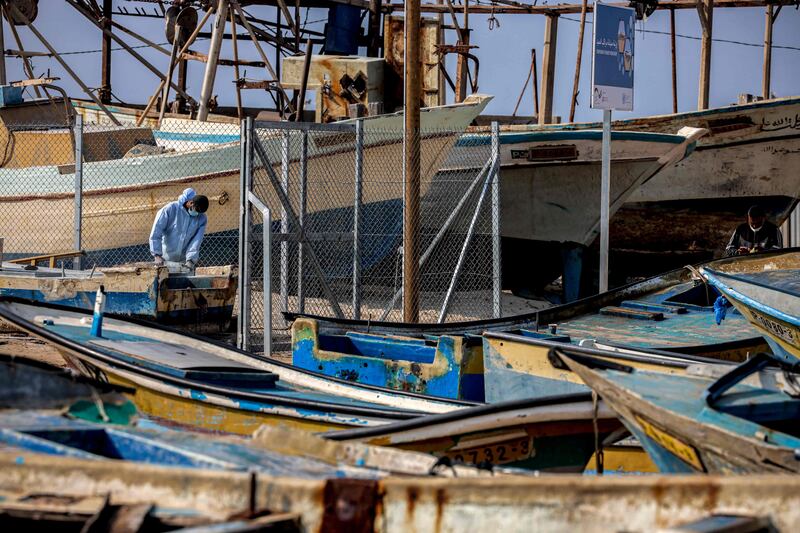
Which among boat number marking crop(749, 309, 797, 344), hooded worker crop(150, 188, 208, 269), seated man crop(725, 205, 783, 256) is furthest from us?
hooded worker crop(150, 188, 208, 269)

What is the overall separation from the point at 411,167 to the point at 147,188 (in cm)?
603

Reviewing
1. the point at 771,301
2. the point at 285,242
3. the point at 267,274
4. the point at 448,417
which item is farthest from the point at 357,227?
the point at 448,417

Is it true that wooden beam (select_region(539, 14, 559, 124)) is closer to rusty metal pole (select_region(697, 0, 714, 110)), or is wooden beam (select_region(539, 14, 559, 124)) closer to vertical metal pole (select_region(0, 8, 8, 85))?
rusty metal pole (select_region(697, 0, 714, 110))

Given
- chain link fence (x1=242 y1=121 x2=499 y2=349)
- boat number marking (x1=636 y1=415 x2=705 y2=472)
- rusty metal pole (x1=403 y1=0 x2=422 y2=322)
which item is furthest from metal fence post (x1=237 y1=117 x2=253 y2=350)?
boat number marking (x1=636 y1=415 x2=705 y2=472)

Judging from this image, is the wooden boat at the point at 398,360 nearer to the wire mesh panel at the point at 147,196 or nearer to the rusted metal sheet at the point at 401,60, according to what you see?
the wire mesh panel at the point at 147,196

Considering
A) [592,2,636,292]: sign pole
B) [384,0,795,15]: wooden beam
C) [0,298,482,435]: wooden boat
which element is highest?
[384,0,795,15]: wooden beam

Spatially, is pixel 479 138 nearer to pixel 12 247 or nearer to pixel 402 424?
pixel 12 247

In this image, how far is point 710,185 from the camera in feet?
64.8

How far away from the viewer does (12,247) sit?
16828mm

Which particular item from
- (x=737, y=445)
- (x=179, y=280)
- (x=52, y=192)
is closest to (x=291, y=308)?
(x=179, y=280)

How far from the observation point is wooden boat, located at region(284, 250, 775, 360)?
355 inches

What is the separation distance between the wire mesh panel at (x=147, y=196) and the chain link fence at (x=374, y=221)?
656 mm

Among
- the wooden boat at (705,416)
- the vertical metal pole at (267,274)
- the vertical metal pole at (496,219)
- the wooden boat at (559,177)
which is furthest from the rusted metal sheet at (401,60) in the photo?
the wooden boat at (705,416)

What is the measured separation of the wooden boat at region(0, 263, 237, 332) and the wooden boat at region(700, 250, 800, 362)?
5732 millimetres
